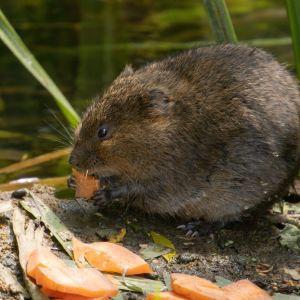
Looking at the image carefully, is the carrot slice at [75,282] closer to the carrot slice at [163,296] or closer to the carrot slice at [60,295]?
the carrot slice at [60,295]

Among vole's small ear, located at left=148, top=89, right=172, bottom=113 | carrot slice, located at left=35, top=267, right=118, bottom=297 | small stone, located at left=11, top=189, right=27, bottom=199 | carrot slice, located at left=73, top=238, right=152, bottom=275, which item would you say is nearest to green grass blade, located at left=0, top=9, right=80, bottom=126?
vole's small ear, located at left=148, top=89, right=172, bottom=113

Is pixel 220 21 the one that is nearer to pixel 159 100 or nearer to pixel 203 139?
pixel 159 100

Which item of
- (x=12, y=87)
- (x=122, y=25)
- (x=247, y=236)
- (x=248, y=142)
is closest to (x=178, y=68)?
(x=248, y=142)

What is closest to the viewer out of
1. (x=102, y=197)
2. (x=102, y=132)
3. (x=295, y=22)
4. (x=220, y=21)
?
(x=102, y=197)

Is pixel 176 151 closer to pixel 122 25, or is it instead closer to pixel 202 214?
pixel 202 214

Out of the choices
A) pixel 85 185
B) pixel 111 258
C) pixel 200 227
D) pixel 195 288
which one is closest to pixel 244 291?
pixel 195 288

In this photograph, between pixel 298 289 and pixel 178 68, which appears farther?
pixel 178 68

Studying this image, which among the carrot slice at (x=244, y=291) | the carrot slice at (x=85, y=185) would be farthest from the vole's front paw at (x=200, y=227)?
the carrot slice at (x=244, y=291)
